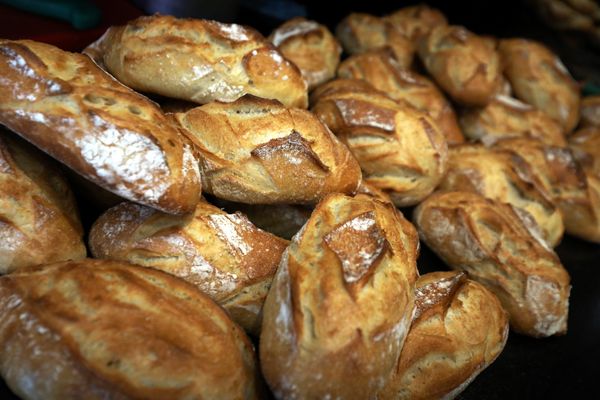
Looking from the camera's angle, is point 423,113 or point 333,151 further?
point 423,113

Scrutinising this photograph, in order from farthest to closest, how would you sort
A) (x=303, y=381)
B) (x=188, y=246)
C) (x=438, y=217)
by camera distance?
1. (x=438, y=217)
2. (x=188, y=246)
3. (x=303, y=381)

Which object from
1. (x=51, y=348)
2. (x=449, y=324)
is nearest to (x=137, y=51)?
(x=51, y=348)

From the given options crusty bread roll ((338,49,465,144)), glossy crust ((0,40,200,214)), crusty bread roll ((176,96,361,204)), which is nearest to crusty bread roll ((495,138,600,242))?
crusty bread roll ((338,49,465,144))

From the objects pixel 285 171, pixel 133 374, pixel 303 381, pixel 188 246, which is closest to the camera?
pixel 133 374

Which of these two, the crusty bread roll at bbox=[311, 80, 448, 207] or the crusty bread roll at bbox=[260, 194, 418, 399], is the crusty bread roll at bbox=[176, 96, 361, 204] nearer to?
the crusty bread roll at bbox=[260, 194, 418, 399]

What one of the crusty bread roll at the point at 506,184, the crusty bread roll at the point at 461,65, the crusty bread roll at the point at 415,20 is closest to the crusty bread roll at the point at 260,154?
the crusty bread roll at the point at 506,184

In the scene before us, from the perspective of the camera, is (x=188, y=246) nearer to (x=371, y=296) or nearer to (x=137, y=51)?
(x=371, y=296)

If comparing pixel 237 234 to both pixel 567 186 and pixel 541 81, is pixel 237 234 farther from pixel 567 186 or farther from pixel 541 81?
pixel 541 81
